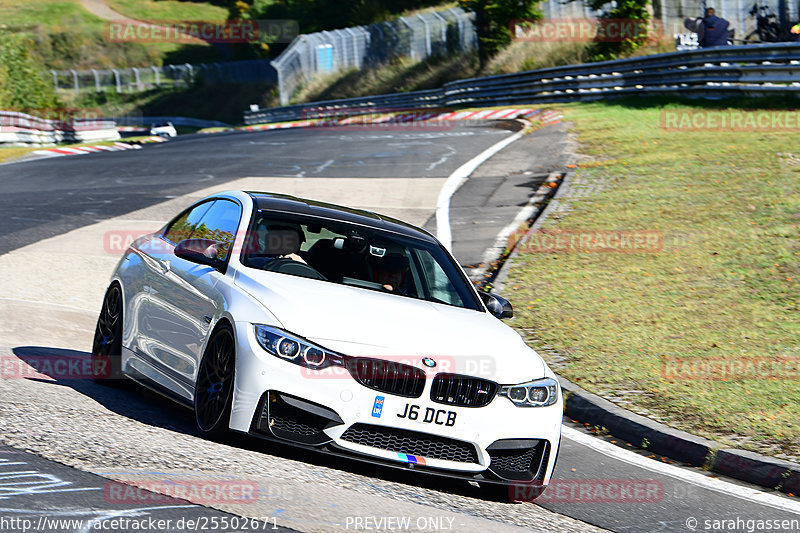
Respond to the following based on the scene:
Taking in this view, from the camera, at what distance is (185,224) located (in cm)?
808

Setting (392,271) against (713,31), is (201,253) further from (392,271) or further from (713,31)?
(713,31)

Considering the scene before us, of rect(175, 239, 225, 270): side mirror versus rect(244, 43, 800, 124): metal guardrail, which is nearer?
rect(175, 239, 225, 270): side mirror

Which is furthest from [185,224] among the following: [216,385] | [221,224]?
[216,385]

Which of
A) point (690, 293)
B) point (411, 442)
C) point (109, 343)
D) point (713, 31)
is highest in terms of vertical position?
point (713, 31)

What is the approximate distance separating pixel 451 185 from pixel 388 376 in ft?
45.3

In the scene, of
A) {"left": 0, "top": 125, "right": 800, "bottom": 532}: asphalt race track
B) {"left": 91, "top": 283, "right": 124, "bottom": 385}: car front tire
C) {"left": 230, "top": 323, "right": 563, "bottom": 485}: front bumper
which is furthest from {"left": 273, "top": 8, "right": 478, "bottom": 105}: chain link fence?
{"left": 230, "top": 323, "right": 563, "bottom": 485}: front bumper

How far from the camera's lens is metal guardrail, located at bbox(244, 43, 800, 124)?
25.0 meters

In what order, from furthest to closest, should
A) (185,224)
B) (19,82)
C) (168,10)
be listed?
1. (168,10)
2. (19,82)
3. (185,224)

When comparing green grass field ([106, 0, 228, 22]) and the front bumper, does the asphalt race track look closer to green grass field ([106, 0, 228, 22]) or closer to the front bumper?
the front bumper

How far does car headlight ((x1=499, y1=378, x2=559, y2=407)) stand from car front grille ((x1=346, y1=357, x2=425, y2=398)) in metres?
0.56

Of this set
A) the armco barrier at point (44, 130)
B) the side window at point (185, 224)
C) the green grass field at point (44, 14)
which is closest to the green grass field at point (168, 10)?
the green grass field at point (44, 14)

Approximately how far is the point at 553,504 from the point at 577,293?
18.3 feet

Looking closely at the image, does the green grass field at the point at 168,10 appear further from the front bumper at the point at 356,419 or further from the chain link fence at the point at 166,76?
the front bumper at the point at 356,419

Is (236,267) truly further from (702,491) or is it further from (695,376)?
(695,376)
